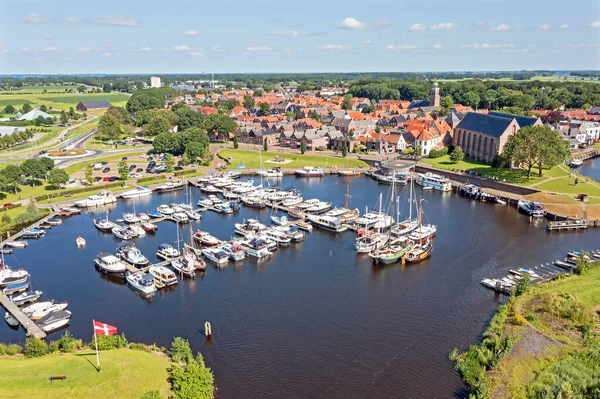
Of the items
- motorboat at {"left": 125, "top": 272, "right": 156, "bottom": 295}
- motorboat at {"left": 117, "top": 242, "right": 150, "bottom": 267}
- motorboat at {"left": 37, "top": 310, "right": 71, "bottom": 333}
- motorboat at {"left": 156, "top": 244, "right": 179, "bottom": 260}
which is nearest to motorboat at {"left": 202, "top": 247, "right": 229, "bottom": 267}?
motorboat at {"left": 156, "top": 244, "right": 179, "bottom": 260}

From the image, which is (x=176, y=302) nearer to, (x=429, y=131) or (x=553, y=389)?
(x=553, y=389)

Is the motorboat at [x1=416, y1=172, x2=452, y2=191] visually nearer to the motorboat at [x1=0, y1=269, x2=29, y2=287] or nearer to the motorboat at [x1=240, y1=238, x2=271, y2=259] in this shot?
the motorboat at [x1=240, y1=238, x2=271, y2=259]

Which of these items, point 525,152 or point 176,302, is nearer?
point 176,302

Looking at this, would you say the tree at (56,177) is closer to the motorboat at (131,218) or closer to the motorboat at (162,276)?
the motorboat at (131,218)

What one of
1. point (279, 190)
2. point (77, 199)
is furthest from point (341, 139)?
point (77, 199)

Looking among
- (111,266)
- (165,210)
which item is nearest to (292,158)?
(165,210)

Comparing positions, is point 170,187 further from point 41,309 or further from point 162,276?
point 41,309
